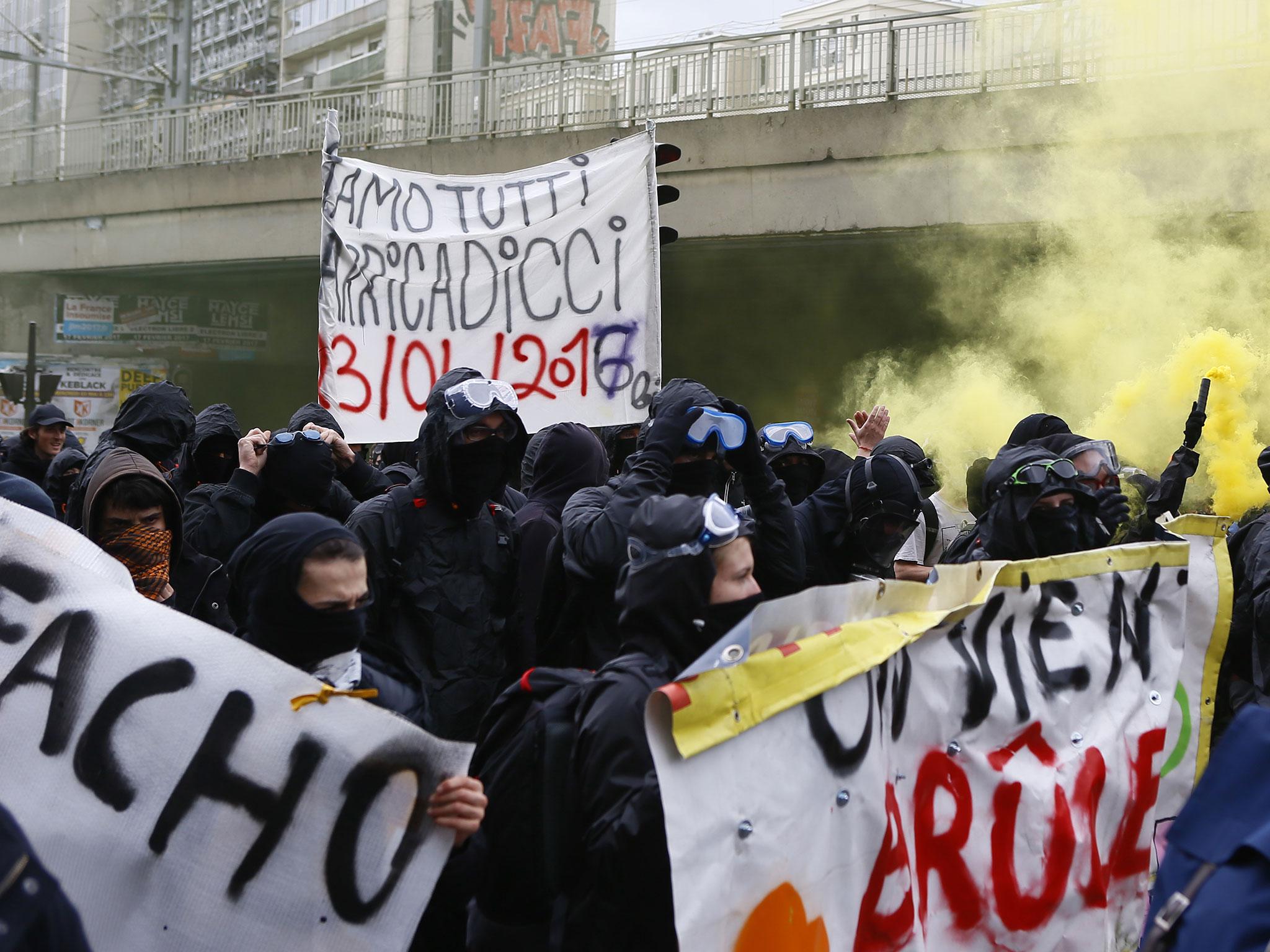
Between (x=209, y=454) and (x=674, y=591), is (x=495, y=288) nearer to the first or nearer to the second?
Answer: (x=209, y=454)

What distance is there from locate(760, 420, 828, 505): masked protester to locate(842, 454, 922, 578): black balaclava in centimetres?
87

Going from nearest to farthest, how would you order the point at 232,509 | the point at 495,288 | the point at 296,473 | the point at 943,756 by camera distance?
the point at 943,756
the point at 232,509
the point at 296,473
the point at 495,288

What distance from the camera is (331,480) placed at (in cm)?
466

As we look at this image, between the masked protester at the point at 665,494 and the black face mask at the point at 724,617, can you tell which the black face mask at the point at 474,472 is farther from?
the black face mask at the point at 724,617

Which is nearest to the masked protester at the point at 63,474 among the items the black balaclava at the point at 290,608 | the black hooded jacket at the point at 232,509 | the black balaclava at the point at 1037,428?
the black hooded jacket at the point at 232,509

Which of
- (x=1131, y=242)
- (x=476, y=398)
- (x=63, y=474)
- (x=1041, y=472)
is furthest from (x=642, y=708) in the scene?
(x=1131, y=242)

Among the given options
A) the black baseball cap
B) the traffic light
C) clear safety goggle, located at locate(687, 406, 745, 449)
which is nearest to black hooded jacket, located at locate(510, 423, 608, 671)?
clear safety goggle, located at locate(687, 406, 745, 449)

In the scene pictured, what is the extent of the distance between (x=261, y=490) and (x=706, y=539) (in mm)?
2626

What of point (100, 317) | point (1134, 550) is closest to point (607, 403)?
point (1134, 550)

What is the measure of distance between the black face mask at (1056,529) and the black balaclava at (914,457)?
0.64 metres

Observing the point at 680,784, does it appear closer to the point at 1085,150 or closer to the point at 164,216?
the point at 1085,150

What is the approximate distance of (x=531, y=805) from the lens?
2.22 m

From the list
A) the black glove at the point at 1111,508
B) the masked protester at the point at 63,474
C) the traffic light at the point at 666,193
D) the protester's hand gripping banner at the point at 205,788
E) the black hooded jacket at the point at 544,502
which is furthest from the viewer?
the masked protester at the point at 63,474

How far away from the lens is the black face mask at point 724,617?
235 cm
